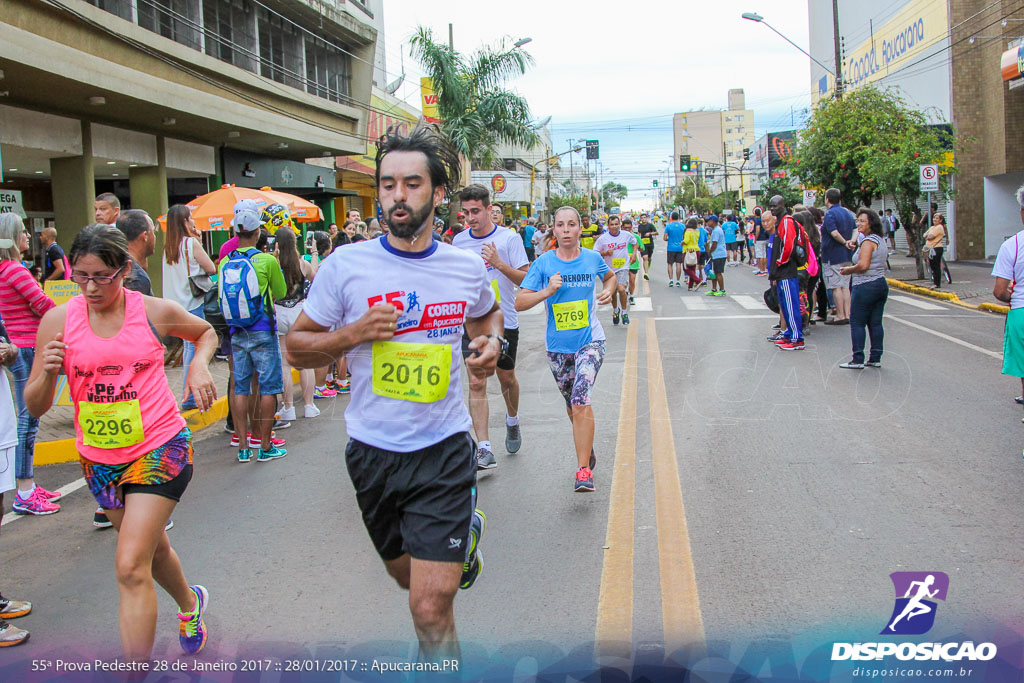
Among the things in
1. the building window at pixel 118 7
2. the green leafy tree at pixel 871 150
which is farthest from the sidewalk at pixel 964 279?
the building window at pixel 118 7

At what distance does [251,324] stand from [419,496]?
187 inches

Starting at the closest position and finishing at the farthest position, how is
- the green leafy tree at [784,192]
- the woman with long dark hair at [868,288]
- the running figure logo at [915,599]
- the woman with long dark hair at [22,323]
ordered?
the running figure logo at [915,599] < the woman with long dark hair at [22,323] < the woman with long dark hair at [868,288] < the green leafy tree at [784,192]

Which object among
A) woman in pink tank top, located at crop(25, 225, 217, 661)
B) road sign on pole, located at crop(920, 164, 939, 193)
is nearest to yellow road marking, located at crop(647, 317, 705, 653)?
woman in pink tank top, located at crop(25, 225, 217, 661)

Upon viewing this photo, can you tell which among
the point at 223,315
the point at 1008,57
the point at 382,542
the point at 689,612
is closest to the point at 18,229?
the point at 223,315

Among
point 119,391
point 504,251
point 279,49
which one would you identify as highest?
point 279,49

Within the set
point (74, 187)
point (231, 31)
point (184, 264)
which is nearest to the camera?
point (184, 264)

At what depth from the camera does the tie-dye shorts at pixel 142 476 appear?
11.7 ft

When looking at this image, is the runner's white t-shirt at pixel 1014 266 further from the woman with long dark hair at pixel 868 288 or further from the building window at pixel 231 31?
the building window at pixel 231 31

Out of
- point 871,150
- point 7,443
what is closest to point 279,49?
point 871,150

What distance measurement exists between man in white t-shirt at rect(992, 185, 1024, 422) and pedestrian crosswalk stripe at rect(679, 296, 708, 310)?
11.3 metres

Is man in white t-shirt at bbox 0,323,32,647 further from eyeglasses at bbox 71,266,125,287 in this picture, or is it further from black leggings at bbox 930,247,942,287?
black leggings at bbox 930,247,942,287

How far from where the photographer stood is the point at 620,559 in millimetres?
4719

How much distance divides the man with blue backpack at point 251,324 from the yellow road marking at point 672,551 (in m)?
3.23

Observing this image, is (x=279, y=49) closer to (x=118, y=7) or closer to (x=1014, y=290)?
(x=118, y=7)
